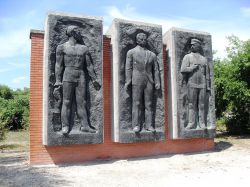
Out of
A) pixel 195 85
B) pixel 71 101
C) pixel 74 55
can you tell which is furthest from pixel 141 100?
pixel 74 55

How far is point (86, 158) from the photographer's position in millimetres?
8570

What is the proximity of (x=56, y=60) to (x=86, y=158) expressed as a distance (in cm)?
264

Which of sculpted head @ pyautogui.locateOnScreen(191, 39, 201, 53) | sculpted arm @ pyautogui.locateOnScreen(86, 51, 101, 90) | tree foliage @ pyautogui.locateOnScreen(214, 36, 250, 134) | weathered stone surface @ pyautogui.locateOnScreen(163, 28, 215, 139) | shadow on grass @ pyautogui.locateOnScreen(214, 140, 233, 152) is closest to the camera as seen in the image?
sculpted arm @ pyautogui.locateOnScreen(86, 51, 101, 90)

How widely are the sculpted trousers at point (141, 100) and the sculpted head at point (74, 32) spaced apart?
1.94m

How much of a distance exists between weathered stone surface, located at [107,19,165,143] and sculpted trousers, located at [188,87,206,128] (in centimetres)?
94

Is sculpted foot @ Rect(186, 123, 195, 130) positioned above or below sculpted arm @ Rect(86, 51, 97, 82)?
below

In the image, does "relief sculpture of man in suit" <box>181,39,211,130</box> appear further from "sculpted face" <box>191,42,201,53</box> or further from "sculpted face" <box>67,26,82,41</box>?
"sculpted face" <box>67,26,82,41</box>

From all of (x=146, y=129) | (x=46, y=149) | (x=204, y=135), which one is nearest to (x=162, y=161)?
(x=146, y=129)

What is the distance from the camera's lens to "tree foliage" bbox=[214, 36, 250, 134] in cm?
1282

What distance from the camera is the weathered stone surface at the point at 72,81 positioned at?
→ 26.1 ft

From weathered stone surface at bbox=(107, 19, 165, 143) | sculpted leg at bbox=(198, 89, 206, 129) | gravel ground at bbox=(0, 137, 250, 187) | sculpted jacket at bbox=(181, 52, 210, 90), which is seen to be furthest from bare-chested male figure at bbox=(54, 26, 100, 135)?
sculpted leg at bbox=(198, 89, 206, 129)

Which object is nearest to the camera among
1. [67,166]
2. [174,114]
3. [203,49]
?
[67,166]

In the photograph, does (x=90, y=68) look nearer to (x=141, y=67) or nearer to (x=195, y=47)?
(x=141, y=67)

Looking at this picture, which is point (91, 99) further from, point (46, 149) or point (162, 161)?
point (162, 161)
